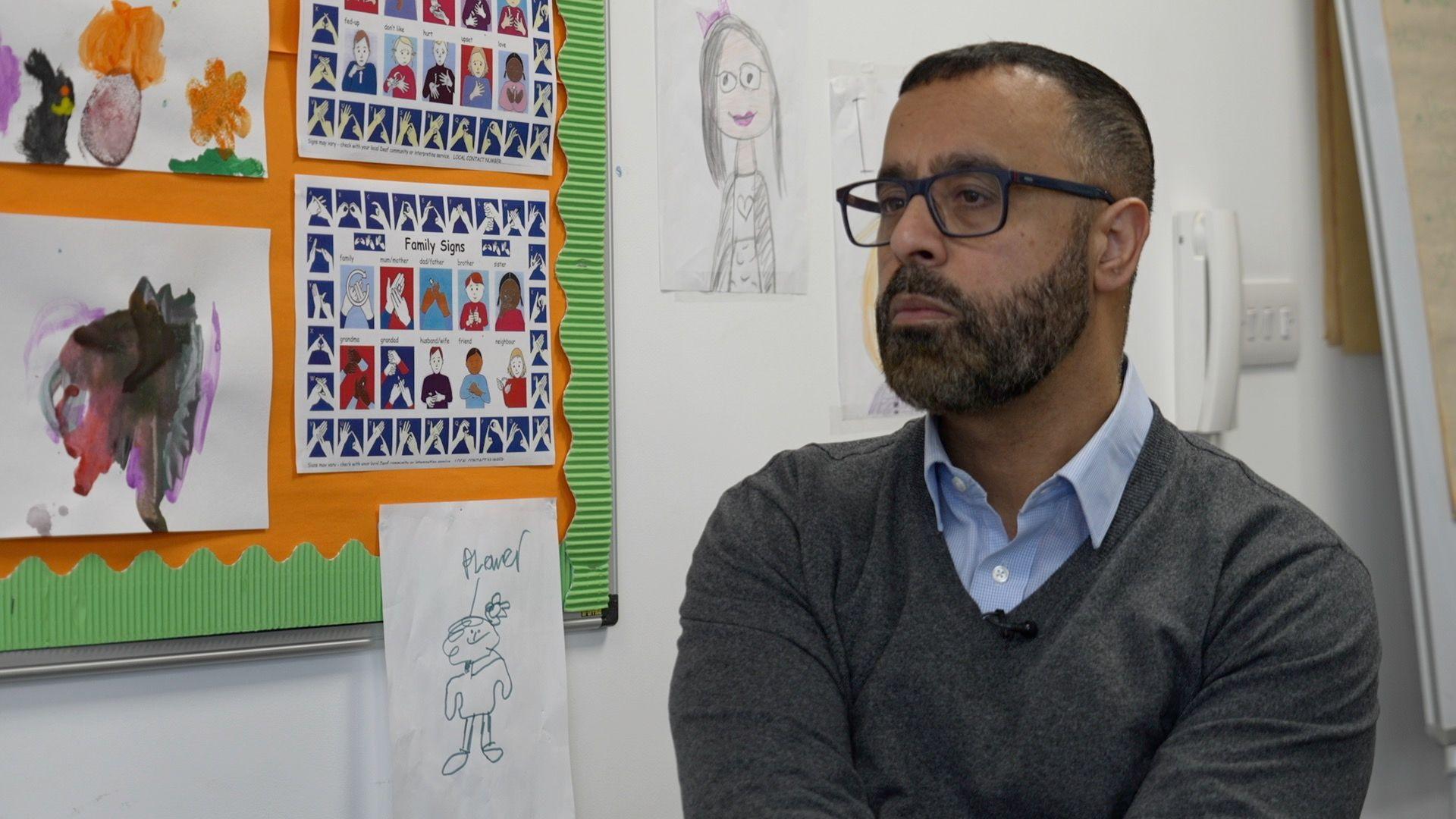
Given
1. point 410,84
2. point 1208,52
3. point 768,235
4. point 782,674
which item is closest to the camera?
point 782,674

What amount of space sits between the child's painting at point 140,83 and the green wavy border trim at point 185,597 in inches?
16.4

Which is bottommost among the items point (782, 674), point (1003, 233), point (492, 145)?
point (782, 674)

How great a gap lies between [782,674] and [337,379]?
2.00 ft

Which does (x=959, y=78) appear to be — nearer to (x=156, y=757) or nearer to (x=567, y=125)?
(x=567, y=125)

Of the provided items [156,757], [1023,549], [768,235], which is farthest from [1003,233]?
[156,757]

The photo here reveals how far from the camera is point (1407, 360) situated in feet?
6.29

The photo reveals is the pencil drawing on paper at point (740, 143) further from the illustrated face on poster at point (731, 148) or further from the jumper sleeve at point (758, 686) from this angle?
the jumper sleeve at point (758, 686)

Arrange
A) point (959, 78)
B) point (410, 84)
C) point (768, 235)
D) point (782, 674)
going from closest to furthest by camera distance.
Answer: point (782, 674) → point (959, 78) → point (410, 84) → point (768, 235)

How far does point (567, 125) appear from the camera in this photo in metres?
1.49

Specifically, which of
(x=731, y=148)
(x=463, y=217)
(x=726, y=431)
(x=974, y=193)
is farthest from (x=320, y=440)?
(x=974, y=193)

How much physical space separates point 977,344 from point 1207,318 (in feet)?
2.98

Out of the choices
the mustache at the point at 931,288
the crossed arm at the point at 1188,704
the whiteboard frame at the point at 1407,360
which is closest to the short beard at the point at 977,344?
the mustache at the point at 931,288

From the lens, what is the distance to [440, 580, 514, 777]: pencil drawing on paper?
4.61 ft

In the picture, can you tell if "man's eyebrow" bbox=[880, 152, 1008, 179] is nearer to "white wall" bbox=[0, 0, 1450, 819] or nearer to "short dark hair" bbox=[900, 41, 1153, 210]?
"short dark hair" bbox=[900, 41, 1153, 210]
